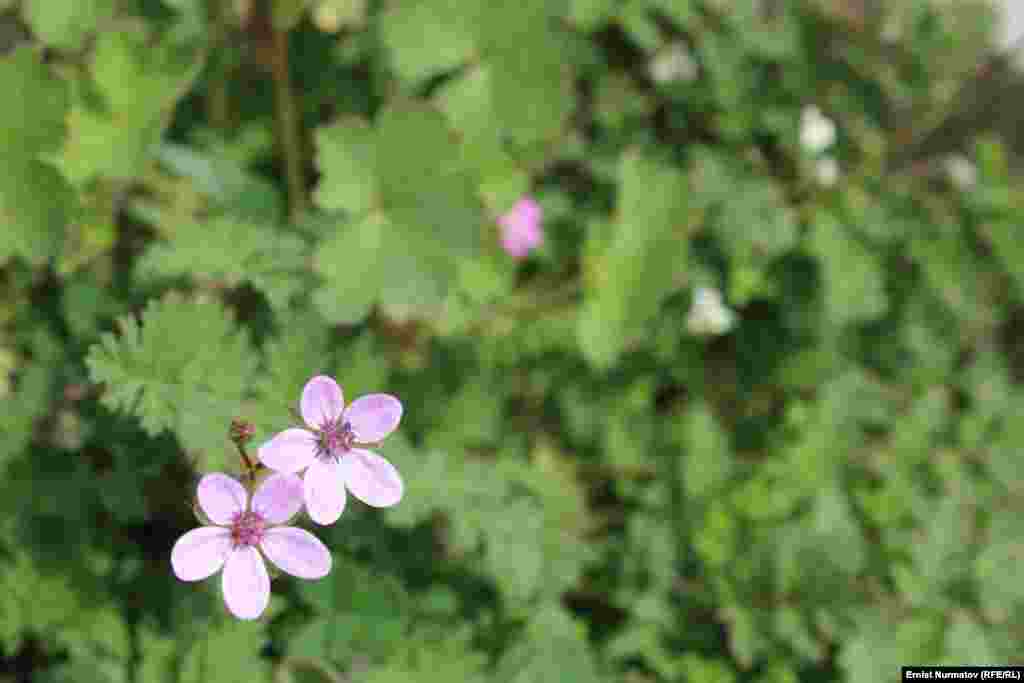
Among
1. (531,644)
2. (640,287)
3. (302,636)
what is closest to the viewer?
(302,636)

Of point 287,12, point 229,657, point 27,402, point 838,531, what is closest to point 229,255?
point 27,402

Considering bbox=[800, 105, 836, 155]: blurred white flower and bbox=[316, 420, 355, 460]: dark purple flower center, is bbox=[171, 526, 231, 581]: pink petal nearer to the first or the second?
Result: bbox=[316, 420, 355, 460]: dark purple flower center

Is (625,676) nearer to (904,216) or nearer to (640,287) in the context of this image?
(640,287)

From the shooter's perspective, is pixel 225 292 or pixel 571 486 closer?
pixel 225 292

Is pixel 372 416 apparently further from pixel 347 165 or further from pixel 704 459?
pixel 704 459

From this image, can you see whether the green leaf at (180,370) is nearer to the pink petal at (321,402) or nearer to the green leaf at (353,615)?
the pink petal at (321,402)

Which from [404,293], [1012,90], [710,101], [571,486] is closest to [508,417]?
[571,486]

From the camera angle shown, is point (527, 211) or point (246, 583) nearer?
point (246, 583)

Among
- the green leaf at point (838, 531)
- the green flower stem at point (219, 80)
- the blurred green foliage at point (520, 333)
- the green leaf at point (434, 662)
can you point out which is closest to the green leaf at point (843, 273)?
the blurred green foliage at point (520, 333)
